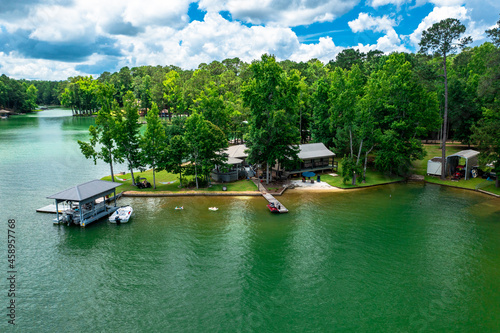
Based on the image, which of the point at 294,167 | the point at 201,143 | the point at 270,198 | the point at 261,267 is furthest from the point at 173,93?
the point at 261,267

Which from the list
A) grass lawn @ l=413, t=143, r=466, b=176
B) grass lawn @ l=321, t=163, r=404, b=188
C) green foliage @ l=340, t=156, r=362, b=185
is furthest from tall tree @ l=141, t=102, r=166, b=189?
grass lawn @ l=413, t=143, r=466, b=176

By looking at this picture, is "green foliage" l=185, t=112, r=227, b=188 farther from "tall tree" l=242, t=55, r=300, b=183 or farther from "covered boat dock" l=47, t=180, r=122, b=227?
"covered boat dock" l=47, t=180, r=122, b=227

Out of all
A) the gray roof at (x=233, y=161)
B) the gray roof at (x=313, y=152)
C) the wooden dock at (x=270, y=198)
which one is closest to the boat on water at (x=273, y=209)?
the wooden dock at (x=270, y=198)

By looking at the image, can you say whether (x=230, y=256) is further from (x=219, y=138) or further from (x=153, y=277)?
(x=219, y=138)

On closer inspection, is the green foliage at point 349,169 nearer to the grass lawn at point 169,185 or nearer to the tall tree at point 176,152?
the grass lawn at point 169,185

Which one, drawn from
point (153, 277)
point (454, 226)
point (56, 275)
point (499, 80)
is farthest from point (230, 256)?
point (499, 80)
